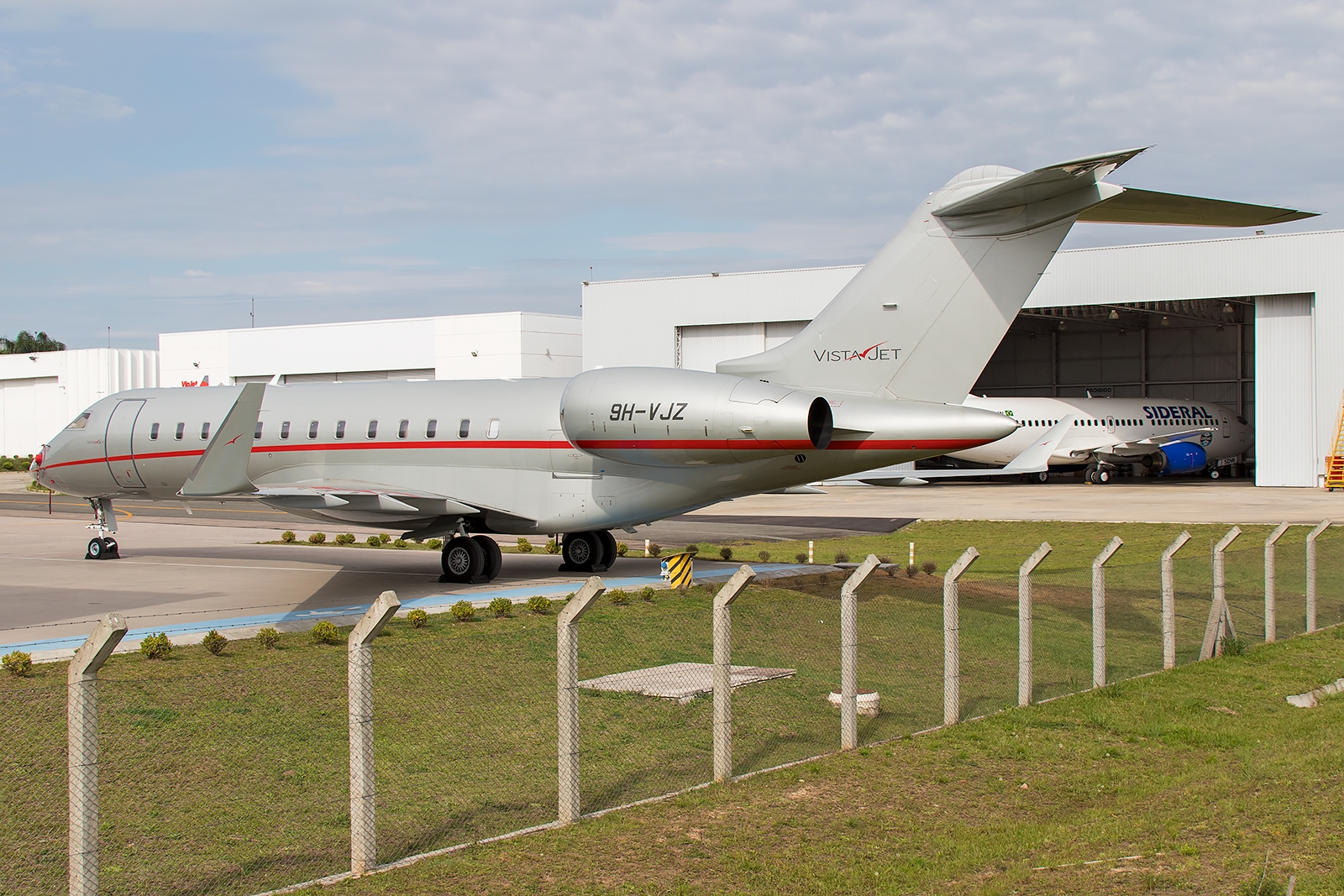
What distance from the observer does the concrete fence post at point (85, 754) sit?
18.6 feet

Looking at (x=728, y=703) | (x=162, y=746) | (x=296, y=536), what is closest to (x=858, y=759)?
(x=728, y=703)

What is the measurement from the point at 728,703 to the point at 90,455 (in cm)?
1983

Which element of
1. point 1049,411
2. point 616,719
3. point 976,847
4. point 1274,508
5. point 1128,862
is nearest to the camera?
point 1128,862

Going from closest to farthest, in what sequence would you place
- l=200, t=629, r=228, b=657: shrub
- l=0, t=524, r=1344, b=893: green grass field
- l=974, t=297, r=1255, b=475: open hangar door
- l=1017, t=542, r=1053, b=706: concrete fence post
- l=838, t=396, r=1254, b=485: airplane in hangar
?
l=0, t=524, r=1344, b=893: green grass field → l=1017, t=542, r=1053, b=706: concrete fence post → l=200, t=629, r=228, b=657: shrub → l=838, t=396, r=1254, b=485: airplane in hangar → l=974, t=297, r=1255, b=475: open hangar door

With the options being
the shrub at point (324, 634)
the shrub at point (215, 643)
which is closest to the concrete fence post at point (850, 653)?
the shrub at point (324, 634)

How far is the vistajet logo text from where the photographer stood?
16.8m

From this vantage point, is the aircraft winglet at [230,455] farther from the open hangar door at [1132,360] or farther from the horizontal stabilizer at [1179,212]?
the open hangar door at [1132,360]

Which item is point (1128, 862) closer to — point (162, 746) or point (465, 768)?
point (465, 768)

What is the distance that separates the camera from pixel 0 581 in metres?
21.6

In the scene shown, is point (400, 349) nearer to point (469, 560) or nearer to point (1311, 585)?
point (469, 560)

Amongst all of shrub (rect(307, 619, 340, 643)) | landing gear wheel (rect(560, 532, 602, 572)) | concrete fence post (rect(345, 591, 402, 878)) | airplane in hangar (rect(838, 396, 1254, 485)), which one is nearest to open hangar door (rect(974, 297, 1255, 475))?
airplane in hangar (rect(838, 396, 1254, 485))

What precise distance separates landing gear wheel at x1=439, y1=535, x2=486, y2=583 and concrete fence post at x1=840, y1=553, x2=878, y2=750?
1190cm

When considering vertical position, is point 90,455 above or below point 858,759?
above

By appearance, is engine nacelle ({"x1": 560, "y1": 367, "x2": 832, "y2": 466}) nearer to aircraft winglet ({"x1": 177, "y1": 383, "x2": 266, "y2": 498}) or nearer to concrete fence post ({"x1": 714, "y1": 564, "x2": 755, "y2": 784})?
aircraft winglet ({"x1": 177, "y1": 383, "x2": 266, "y2": 498})
